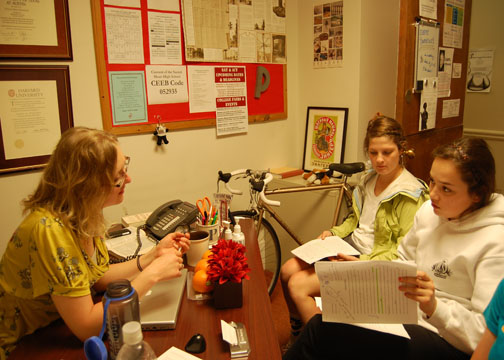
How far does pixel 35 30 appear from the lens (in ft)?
6.07

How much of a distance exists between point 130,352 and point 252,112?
7.06 feet

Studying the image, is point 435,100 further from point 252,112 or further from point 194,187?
point 194,187

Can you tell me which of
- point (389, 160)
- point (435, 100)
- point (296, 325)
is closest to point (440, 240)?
point (389, 160)

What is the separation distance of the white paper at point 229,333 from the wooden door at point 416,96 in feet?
6.78

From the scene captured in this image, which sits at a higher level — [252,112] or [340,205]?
[252,112]

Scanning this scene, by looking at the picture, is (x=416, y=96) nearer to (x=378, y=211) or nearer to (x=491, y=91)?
(x=378, y=211)

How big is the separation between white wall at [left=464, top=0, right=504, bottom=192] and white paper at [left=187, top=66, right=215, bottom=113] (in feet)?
9.57

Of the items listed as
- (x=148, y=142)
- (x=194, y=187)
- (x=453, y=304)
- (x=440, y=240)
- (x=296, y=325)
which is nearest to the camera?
(x=453, y=304)

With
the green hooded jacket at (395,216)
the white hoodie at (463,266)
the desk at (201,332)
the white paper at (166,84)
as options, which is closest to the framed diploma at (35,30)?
the white paper at (166,84)

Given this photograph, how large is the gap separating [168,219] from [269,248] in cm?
123

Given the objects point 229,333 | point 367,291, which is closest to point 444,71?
point 367,291

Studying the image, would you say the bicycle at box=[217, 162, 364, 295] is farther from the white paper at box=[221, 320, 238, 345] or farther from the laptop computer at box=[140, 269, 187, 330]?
the white paper at box=[221, 320, 238, 345]

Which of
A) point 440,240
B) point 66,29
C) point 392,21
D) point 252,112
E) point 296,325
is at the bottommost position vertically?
point 296,325

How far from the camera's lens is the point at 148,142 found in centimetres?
233
